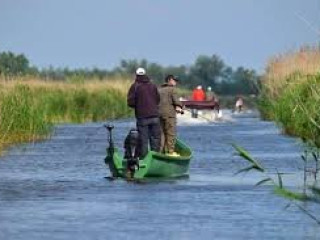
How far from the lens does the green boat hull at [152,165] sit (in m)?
22.3

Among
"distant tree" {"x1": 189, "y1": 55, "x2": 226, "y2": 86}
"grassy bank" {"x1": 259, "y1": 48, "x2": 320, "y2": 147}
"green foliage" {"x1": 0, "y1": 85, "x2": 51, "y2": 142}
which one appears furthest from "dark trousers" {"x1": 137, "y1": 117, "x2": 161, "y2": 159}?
"distant tree" {"x1": 189, "y1": 55, "x2": 226, "y2": 86}

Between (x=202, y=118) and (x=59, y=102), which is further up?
(x=59, y=102)

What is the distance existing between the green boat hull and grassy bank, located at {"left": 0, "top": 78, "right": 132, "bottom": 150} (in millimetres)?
10164

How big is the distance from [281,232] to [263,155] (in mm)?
14933

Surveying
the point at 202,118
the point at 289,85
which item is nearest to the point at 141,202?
the point at 289,85

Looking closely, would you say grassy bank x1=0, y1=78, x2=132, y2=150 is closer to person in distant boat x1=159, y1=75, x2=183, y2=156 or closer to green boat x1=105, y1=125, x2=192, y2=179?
person in distant boat x1=159, y1=75, x2=183, y2=156

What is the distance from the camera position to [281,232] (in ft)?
51.1

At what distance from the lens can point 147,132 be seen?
22766mm

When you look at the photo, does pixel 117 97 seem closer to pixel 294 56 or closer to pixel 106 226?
pixel 294 56

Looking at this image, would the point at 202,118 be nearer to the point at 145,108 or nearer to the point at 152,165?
the point at 145,108

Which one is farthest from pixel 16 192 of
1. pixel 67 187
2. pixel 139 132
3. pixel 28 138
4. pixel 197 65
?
pixel 197 65

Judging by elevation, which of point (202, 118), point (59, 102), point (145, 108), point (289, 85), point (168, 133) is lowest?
point (202, 118)

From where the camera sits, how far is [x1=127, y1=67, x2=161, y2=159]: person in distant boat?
74.2 ft

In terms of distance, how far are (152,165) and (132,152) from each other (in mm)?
423
